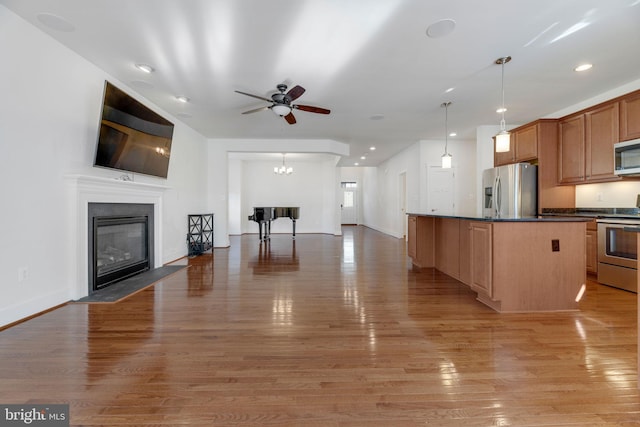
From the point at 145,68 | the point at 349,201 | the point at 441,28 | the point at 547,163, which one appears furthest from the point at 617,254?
the point at 349,201

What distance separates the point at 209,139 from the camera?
21.8ft

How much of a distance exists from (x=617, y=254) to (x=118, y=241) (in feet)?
20.8

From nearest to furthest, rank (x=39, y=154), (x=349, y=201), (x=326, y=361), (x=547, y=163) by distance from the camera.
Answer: (x=326, y=361)
(x=39, y=154)
(x=547, y=163)
(x=349, y=201)

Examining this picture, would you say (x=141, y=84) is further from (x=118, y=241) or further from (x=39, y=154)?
(x=118, y=241)

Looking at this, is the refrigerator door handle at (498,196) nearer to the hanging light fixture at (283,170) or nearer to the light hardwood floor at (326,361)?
the light hardwood floor at (326,361)

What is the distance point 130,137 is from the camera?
3.55 m

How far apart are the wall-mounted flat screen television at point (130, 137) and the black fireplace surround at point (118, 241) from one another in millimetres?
556

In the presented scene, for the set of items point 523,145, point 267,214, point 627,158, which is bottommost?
point 267,214

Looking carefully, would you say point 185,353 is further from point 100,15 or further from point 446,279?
point 446,279

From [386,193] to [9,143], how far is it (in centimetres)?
913

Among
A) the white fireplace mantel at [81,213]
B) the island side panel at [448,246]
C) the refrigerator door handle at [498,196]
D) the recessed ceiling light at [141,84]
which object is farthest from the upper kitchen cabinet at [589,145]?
the white fireplace mantel at [81,213]

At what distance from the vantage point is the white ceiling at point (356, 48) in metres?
2.23

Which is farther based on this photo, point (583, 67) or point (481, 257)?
point (583, 67)

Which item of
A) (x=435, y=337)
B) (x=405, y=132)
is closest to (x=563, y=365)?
(x=435, y=337)
